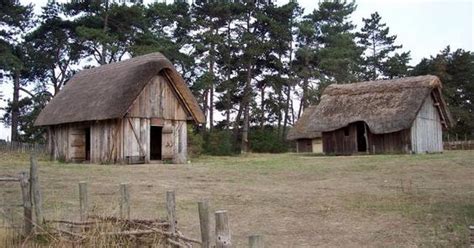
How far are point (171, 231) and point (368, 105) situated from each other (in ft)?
81.2

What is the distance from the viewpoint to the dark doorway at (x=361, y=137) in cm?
2984

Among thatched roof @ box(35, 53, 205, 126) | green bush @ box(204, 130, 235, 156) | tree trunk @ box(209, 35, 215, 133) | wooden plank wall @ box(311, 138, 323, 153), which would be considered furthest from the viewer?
tree trunk @ box(209, 35, 215, 133)

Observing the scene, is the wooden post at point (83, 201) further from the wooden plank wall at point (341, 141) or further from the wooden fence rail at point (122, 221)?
the wooden plank wall at point (341, 141)

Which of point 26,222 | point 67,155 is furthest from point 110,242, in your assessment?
point 67,155

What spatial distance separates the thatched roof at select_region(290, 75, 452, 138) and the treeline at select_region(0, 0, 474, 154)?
25.6ft

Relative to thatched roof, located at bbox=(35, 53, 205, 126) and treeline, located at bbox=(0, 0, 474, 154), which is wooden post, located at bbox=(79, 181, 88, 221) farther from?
treeline, located at bbox=(0, 0, 474, 154)

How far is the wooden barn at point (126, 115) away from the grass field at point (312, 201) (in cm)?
531

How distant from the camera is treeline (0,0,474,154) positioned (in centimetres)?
3806

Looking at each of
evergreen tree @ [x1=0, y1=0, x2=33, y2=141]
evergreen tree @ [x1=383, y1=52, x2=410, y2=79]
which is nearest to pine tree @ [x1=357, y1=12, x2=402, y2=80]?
evergreen tree @ [x1=383, y1=52, x2=410, y2=79]

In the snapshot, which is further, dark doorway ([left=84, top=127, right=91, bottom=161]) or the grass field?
dark doorway ([left=84, top=127, right=91, bottom=161])

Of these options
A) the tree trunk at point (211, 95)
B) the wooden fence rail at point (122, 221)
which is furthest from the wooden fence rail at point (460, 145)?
the wooden fence rail at point (122, 221)

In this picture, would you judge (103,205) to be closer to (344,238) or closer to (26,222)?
(26,222)

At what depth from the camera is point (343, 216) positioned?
898 cm

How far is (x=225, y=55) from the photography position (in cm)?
4341
